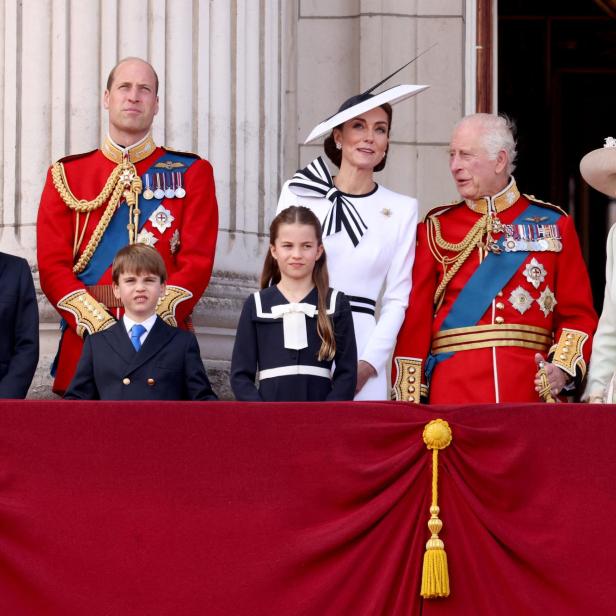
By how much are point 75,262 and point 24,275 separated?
1.15 ft

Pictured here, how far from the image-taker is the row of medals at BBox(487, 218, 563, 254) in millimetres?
6520

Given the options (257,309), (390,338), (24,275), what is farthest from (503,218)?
(24,275)

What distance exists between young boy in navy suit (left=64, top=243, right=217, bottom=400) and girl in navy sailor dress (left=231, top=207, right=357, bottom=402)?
0.60 ft

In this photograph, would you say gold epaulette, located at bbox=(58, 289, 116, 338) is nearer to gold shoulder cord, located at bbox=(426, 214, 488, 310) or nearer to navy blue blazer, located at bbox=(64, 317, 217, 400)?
navy blue blazer, located at bbox=(64, 317, 217, 400)

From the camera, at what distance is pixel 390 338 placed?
6383mm

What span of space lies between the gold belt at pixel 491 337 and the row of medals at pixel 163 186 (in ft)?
3.33

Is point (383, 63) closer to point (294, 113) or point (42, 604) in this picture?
point (294, 113)

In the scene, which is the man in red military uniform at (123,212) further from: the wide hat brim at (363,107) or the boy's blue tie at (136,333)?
the wide hat brim at (363,107)

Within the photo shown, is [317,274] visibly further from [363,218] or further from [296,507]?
Result: [296,507]

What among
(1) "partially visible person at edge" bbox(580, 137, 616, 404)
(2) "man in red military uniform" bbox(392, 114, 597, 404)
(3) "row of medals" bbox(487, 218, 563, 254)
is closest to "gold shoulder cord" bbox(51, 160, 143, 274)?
(2) "man in red military uniform" bbox(392, 114, 597, 404)

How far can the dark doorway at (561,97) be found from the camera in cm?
1182

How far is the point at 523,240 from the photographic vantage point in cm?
655

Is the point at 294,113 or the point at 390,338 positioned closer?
the point at 390,338

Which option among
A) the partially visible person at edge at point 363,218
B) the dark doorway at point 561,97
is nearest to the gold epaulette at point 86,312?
the partially visible person at edge at point 363,218
